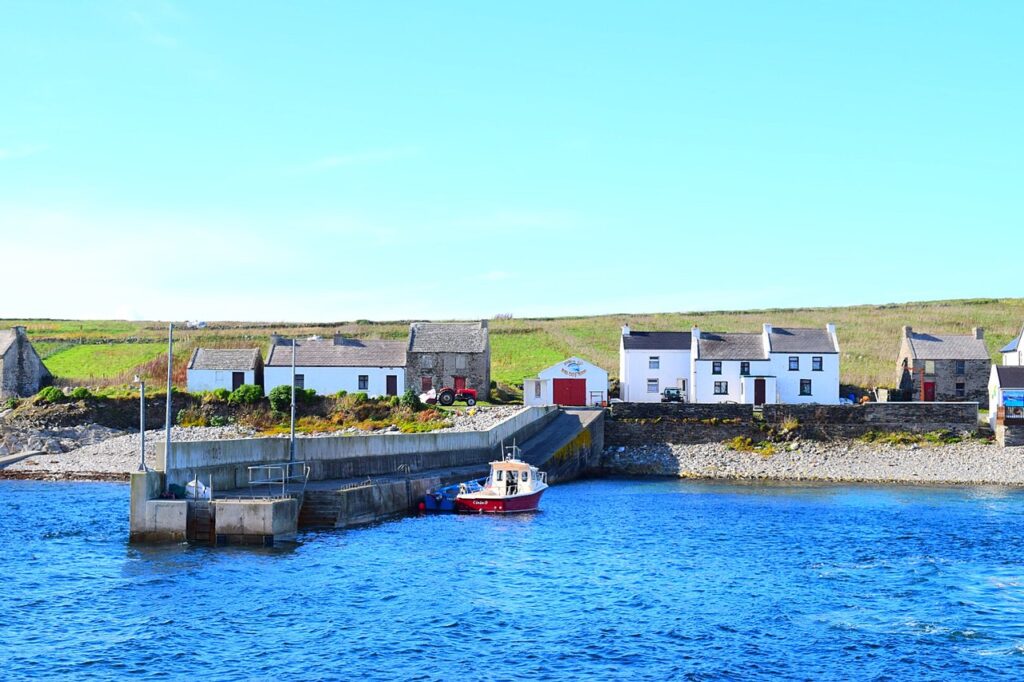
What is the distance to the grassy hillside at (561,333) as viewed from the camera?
102 m

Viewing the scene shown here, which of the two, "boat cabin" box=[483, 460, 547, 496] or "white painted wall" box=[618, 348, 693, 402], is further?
"white painted wall" box=[618, 348, 693, 402]

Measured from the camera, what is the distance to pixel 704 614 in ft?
93.1

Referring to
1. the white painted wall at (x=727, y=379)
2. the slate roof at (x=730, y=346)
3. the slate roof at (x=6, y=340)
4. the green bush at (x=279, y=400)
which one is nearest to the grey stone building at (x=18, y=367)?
the slate roof at (x=6, y=340)

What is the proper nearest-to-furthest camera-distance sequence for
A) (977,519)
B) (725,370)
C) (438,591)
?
1. (438,591)
2. (977,519)
3. (725,370)

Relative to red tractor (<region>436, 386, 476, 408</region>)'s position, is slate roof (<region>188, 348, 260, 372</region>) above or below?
above

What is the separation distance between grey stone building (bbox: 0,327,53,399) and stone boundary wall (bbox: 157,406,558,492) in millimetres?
45561

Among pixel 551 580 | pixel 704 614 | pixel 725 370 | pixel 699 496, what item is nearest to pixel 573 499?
pixel 699 496

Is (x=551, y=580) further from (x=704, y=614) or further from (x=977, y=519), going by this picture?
(x=977, y=519)

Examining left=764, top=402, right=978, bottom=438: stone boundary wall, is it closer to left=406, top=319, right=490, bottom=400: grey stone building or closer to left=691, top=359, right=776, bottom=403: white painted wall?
left=691, top=359, right=776, bottom=403: white painted wall

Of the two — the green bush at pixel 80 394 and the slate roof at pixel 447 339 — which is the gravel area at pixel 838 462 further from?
the green bush at pixel 80 394

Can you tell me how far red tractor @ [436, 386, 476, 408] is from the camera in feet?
261

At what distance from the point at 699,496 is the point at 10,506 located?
3275 centimetres

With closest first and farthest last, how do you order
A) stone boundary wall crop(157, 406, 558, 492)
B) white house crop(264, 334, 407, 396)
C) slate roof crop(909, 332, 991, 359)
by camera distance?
stone boundary wall crop(157, 406, 558, 492) < white house crop(264, 334, 407, 396) < slate roof crop(909, 332, 991, 359)

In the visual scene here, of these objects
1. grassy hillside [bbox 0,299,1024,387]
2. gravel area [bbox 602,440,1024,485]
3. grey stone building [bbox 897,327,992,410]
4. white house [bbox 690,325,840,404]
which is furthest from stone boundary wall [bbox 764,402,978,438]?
grassy hillside [bbox 0,299,1024,387]
